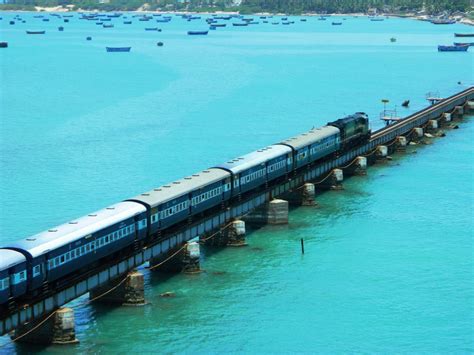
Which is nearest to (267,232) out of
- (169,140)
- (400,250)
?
(400,250)

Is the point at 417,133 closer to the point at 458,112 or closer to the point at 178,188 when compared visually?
the point at 458,112

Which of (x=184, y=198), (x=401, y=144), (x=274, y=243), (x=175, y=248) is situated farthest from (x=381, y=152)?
(x=175, y=248)

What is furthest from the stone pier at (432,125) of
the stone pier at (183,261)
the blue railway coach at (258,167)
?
the stone pier at (183,261)

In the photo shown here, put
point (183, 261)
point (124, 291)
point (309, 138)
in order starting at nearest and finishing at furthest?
point (124, 291) < point (183, 261) < point (309, 138)

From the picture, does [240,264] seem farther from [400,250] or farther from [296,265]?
[400,250]

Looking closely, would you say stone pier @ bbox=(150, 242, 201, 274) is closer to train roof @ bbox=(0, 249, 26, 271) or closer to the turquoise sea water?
the turquoise sea water

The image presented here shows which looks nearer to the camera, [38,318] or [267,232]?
[38,318]
